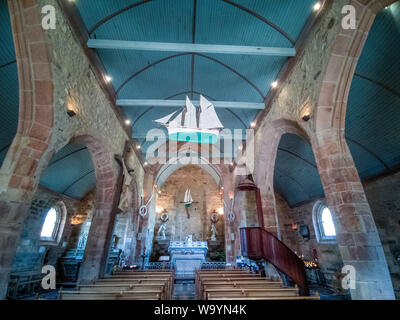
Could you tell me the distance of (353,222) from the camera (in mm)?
3236

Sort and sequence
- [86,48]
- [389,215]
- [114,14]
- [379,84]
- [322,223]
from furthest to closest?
[322,223]
[389,215]
[86,48]
[379,84]
[114,14]

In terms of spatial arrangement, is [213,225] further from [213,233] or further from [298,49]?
[298,49]

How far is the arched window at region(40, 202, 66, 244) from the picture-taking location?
8.91 metres

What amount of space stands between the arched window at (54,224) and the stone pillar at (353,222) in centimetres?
1089

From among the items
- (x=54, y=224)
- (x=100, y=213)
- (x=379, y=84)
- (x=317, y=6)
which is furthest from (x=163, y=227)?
(x=317, y=6)

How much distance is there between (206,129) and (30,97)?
4273mm

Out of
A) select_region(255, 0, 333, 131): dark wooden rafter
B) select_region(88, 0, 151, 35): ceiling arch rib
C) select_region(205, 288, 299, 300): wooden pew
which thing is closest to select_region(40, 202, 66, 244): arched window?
select_region(88, 0, 151, 35): ceiling arch rib

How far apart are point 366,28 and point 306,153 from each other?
546 centimetres

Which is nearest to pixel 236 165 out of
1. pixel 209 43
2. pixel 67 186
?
pixel 209 43

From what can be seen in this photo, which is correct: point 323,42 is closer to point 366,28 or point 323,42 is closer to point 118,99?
point 366,28

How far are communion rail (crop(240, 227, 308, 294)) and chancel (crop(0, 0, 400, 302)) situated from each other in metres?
0.04

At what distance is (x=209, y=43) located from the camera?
5.43 meters

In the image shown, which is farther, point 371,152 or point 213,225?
point 213,225

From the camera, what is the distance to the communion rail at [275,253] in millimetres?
5426
